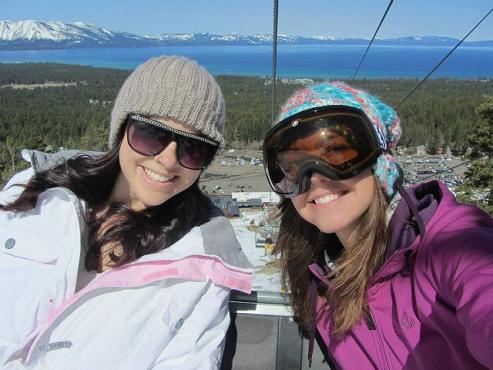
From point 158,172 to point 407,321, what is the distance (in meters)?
0.87

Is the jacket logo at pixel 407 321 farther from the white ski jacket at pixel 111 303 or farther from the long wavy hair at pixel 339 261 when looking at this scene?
the white ski jacket at pixel 111 303

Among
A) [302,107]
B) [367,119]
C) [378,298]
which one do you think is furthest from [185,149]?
[378,298]

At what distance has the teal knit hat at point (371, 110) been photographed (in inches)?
48.7

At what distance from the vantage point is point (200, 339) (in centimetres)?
129

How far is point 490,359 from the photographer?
2.64 ft

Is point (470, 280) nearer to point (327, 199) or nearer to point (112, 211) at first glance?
point (327, 199)

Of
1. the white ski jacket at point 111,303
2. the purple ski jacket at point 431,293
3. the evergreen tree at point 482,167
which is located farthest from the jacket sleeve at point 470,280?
the evergreen tree at point 482,167

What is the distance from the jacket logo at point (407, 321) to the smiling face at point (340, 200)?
0.28 meters

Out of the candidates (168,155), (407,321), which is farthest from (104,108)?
(407,321)

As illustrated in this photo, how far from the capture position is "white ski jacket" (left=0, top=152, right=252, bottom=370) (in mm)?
1251

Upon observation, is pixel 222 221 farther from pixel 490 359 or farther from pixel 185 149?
pixel 490 359

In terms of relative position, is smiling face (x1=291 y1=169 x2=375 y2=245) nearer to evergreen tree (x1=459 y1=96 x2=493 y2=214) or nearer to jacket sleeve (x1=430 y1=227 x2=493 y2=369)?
jacket sleeve (x1=430 y1=227 x2=493 y2=369)

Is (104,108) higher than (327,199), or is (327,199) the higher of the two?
(327,199)

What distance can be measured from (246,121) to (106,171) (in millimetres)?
61400
